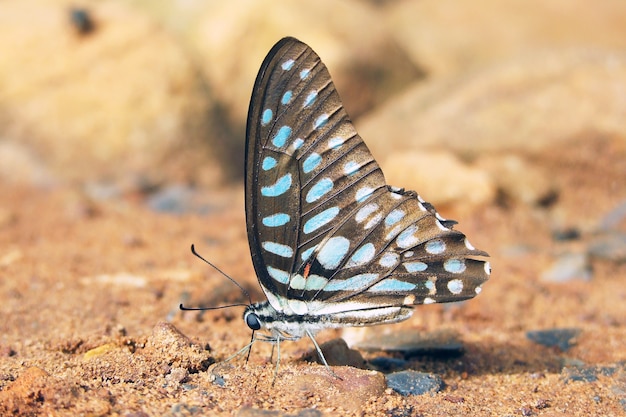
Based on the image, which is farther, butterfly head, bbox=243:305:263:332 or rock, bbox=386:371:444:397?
butterfly head, bbox=243:305:263:332

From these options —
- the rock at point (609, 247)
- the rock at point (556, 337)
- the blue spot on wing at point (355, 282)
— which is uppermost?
the rock at point (609, 247)

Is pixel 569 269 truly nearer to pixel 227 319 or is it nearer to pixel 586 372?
pixel 586 372

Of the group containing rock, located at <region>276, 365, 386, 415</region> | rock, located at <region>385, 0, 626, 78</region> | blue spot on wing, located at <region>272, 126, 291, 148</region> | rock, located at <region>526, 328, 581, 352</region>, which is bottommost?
rock, located at <region>276, 365, 386, 415</region>

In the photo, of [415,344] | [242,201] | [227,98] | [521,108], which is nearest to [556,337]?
[415,344]

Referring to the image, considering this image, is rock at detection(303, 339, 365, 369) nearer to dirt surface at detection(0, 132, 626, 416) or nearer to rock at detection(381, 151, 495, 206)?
dirt surface at detection(0, 132, 626, 416)

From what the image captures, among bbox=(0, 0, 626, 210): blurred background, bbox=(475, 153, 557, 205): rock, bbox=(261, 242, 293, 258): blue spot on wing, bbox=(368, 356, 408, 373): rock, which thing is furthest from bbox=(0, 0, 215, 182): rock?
bbox=(261, 242, 293, 258): blue spot on wing

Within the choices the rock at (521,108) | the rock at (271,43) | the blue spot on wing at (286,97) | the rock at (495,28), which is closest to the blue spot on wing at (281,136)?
the blue spot on wing at (286,97)

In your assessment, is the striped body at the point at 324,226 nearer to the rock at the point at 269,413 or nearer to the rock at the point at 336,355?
the rock at the point at 336,355

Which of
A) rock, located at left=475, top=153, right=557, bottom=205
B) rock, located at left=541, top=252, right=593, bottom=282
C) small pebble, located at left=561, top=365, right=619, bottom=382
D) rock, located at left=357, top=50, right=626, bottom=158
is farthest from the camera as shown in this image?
rock, located at left=357, top=50, right=626, bottom=158
